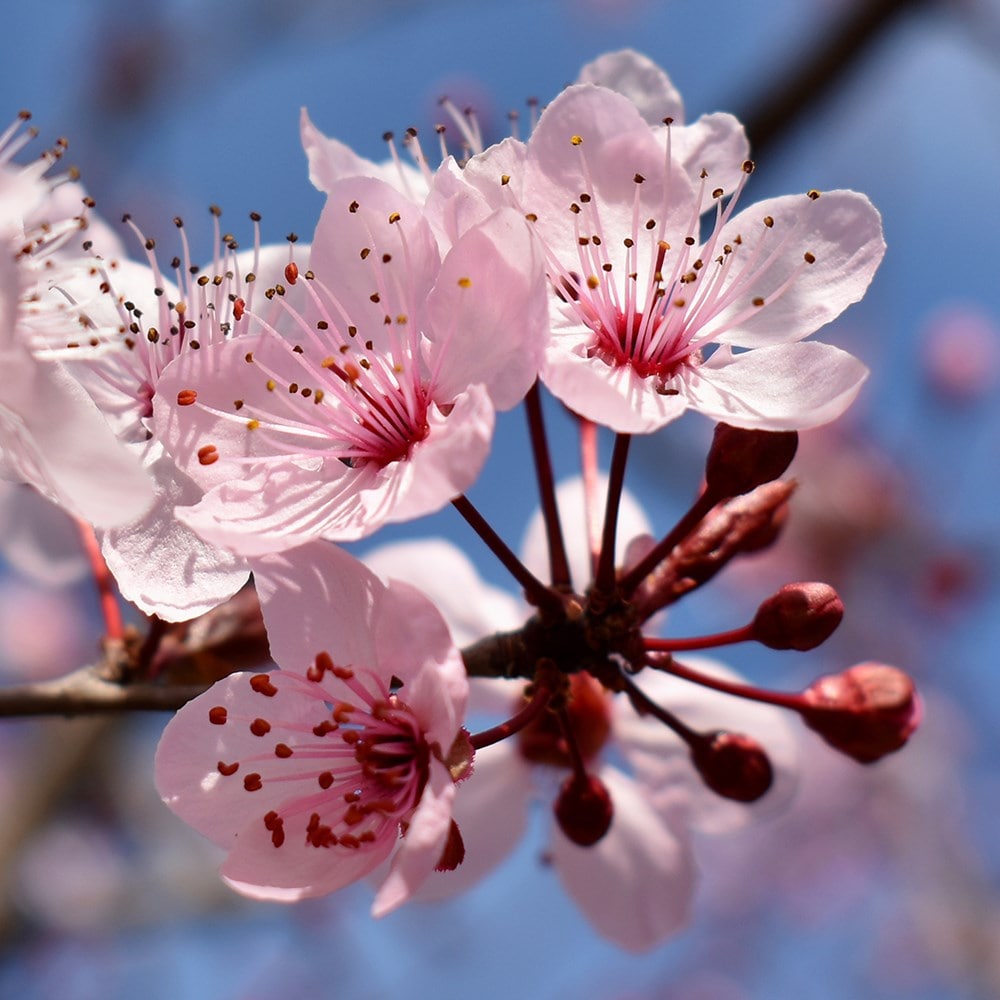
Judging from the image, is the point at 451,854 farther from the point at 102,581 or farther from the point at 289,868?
the point at 102,581

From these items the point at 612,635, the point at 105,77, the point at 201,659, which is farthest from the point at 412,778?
the point at 105,77

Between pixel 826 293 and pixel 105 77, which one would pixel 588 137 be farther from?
pixel 105 77

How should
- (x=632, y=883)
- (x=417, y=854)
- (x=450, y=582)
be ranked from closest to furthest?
1. (x=417, y=854)
2. (x=632, y=883)
3. (x=450, y=582)

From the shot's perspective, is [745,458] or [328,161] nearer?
[745,458]

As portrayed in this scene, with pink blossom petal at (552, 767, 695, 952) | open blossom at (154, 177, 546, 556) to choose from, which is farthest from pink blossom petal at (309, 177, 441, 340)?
pink blossom petal at (552, 767, 695, 952)

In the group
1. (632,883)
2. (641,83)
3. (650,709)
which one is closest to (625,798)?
(632,883)
